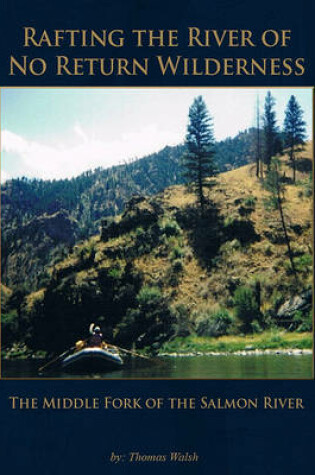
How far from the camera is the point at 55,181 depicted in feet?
157

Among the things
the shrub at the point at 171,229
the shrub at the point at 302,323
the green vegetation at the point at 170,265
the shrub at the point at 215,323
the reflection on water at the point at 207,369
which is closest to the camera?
the reflection on water at the point at 207,369

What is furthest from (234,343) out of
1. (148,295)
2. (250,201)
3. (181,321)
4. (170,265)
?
(250,201)

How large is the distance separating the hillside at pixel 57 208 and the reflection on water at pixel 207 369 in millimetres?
10465

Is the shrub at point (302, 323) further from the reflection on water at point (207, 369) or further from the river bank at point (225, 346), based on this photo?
the reflection on water at point (207, 369)

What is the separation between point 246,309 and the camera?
37375 mm

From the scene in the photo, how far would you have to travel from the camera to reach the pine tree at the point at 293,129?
37750mm

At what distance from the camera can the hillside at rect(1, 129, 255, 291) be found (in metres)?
41.9

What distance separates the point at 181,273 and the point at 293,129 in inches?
465

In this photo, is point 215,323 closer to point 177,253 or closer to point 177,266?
point 177,266

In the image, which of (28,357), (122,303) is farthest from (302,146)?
(28,357)

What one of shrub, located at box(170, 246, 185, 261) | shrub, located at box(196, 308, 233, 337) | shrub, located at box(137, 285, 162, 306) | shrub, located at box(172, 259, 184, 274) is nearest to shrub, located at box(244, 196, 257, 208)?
shrub, located at box(170, 246, 185, 261)

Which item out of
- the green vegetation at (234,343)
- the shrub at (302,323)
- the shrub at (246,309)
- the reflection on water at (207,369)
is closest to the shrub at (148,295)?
the green vegetation at (234,343)

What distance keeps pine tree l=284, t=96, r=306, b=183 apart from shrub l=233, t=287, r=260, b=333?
9.71 meters
